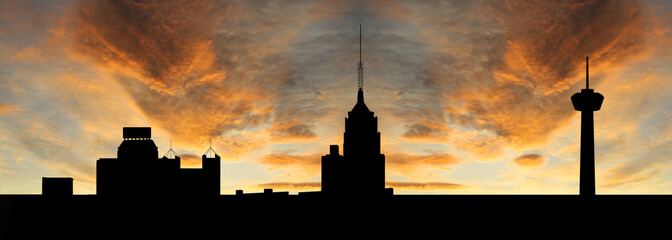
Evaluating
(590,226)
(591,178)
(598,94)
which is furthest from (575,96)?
(590,226)

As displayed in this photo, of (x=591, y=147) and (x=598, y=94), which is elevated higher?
(x=598, y=94)

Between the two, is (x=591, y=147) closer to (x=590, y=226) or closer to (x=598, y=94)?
(x=598, y=94)

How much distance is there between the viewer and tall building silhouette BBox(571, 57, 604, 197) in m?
84.5

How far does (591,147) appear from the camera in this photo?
278ft

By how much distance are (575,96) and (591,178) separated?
12.9 m

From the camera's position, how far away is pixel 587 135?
85438mm

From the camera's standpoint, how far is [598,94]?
85562 millimetres

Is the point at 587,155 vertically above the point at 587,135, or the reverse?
the point at 587,135

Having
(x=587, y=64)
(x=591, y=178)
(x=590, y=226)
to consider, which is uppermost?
(x=587, y=64)

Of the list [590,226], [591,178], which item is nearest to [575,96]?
[591,178]

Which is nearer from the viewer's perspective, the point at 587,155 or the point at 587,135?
the point at 587,155

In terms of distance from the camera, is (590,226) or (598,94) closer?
(598,94)

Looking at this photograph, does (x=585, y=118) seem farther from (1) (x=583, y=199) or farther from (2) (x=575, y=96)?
(1) (x=583, y=199)

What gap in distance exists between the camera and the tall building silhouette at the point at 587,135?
277ft
